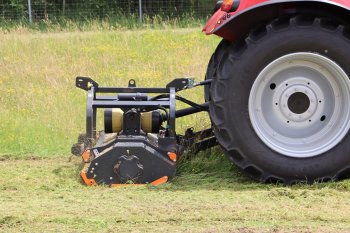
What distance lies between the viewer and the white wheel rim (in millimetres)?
4645

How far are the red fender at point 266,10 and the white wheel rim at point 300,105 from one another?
0.35 metres

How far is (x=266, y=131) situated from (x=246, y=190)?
1.50ft

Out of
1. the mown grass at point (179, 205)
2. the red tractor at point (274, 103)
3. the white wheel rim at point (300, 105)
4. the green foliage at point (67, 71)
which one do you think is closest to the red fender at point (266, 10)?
the red tractor at point (274, 103)

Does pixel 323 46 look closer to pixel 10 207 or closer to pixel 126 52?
pixel 10 207

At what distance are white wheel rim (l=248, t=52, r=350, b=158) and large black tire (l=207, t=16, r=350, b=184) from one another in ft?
0.25

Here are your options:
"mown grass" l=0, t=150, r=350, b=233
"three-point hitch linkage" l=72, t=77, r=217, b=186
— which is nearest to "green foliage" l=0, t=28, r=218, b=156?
"three-point hitch linkage" l=72, t=77, r=217, b=186

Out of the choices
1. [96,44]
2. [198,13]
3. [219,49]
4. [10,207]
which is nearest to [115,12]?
[198,13]

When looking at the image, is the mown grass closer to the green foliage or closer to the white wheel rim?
the white wheel rim

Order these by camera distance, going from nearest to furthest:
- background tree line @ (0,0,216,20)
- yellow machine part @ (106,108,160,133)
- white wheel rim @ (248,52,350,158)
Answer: white wheel rim @ (248,52,350,158)
yellow machine part @ (106,108,160,133)
background tree line @ (0,0,216,20)

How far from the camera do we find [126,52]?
11578 mm

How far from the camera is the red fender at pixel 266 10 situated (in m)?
4.47

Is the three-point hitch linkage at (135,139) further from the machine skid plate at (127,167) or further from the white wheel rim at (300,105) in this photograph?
the white wheel rim at (300,105)

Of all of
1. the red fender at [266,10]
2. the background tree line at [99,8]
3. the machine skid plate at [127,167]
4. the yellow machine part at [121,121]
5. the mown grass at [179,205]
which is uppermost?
the background tree line at [99,8]

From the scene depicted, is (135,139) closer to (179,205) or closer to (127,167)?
(127,167)
